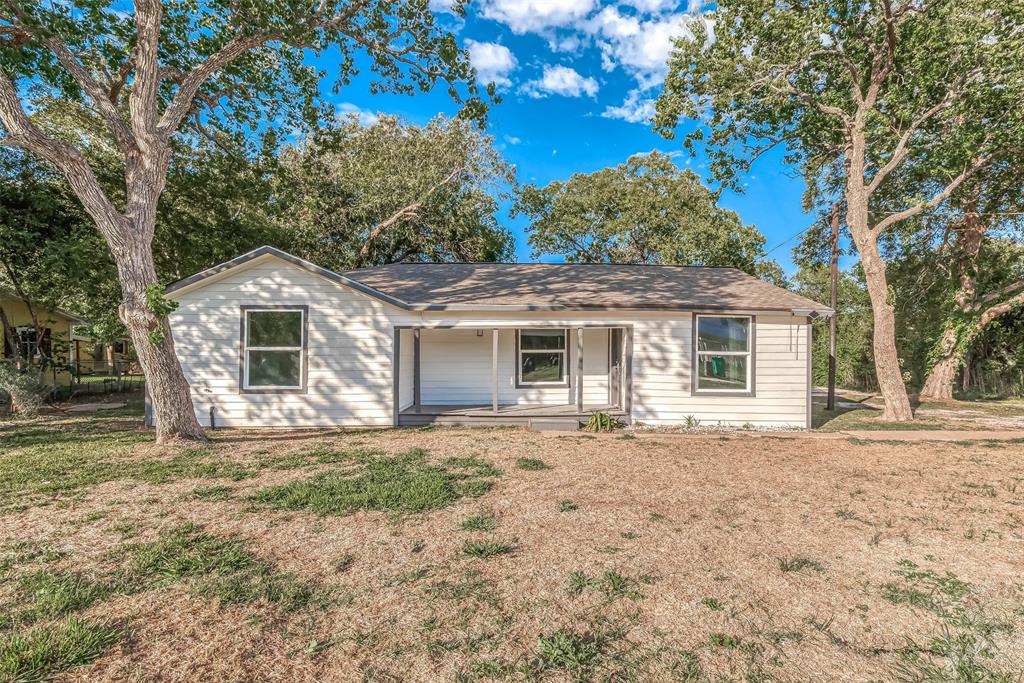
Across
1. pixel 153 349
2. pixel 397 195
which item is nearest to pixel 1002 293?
pixel 397 195

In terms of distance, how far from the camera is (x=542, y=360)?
440 inches

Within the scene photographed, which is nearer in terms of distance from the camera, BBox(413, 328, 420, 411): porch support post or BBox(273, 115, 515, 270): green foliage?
BBox(413, 328, 420, 411): porch support post

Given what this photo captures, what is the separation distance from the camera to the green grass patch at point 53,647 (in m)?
2.21

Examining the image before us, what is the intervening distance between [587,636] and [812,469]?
5101 mm

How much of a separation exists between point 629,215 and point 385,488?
20119mm

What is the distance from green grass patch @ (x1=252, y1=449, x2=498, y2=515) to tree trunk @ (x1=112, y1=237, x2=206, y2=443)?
11.3 ft

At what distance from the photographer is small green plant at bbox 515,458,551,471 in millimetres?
6066

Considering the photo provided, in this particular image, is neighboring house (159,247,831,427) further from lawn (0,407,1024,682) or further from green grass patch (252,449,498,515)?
green grass patch (252,449,498,515)

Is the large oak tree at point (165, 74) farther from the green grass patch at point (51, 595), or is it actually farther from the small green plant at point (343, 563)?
the small green plant at point (343, 563)

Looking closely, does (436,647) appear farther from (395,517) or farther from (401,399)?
(401,399)

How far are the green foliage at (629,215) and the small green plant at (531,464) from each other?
1673cm

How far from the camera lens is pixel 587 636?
2.57 meters

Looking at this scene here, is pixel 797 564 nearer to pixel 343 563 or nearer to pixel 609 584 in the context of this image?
pixel 609 584

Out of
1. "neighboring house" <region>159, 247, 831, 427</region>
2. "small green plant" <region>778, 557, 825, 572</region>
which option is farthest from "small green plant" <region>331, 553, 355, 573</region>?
Result: "neighboring house" <region>159, 247, 831, 427</region>
